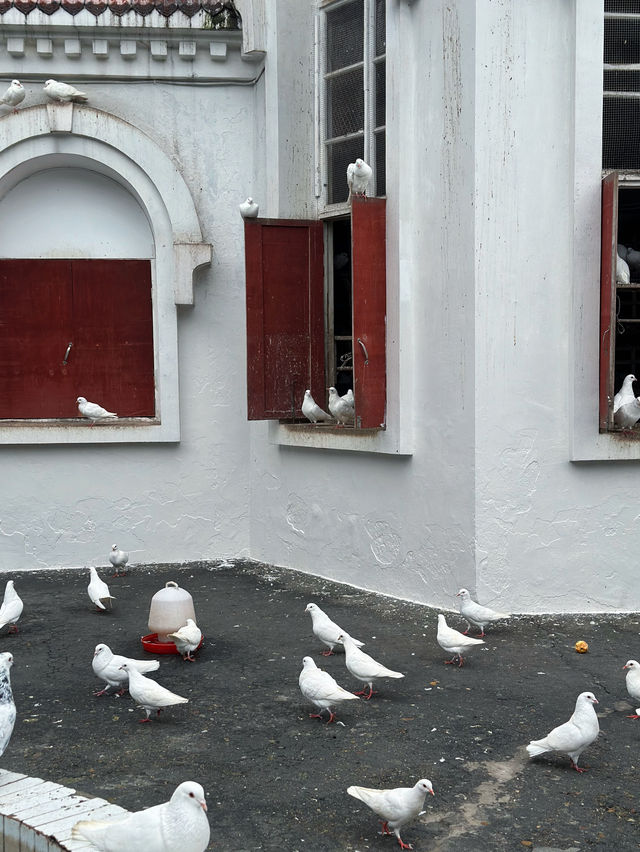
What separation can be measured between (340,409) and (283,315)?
1145 mm

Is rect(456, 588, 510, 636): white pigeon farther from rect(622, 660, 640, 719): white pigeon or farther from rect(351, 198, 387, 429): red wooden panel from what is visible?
rect(351, 198, 387, 429): red wooden panel

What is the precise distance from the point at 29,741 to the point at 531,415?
447 centimetres

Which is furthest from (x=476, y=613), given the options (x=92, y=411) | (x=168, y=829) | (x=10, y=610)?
(x=92, y=411)

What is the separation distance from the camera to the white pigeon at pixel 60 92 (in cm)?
957

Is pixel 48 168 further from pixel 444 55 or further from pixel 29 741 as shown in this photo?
pixel 29 741

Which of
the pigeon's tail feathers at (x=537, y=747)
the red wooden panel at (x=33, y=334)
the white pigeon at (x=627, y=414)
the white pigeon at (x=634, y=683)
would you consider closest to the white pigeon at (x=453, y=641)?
the white pigeon at (x=634, y=683)

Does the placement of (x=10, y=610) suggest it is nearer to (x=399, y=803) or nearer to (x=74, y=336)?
(x=74, y=336)

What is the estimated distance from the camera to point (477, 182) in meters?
7.51

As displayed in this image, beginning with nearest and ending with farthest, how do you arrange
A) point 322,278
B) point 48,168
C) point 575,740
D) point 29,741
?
point 575,740
point 29,741
point 322,278
point 48,168

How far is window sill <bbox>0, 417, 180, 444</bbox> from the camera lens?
32.1ft

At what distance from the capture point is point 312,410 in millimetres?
9211

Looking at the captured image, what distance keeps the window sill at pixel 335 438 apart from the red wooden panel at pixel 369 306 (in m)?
0.20

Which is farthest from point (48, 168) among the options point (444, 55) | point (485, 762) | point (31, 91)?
point (485, 762)

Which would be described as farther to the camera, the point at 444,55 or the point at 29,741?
the point at 444,55
